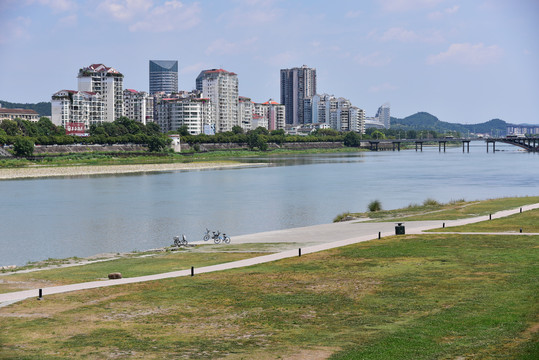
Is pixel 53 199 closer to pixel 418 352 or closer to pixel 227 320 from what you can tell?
pixel 227 320

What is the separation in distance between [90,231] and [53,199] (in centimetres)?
3033

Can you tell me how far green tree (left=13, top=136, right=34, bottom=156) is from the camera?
145750 millimetres

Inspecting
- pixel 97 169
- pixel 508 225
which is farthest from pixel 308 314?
pixel 97 169

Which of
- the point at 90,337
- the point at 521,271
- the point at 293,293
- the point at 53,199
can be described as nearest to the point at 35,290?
the point at 90,337

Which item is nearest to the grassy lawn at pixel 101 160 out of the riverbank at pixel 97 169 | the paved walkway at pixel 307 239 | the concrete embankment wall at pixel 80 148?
the concrete embankment wall at pixel 80 148

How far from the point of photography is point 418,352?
57.5 feet

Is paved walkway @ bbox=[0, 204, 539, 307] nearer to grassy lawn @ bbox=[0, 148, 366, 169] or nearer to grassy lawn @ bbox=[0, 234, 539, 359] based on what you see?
grassy lawn @ bbox=[0, 234, 539, 359]

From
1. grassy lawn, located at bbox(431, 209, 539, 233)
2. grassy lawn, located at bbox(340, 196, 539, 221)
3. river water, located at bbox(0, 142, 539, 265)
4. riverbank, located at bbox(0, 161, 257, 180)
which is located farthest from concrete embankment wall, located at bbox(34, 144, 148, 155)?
grassy lawn, located at bbox(431, 209, 539, 233)

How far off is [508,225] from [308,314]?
24264mm

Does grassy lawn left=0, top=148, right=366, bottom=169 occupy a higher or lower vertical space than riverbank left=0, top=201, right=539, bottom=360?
higher

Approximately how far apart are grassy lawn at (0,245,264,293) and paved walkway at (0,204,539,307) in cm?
140


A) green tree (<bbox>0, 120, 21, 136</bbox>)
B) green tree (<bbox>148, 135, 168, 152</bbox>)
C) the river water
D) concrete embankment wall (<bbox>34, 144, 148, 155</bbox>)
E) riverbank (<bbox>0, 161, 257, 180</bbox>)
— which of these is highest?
green tree (<bbox>0, 120, 21, 136</bbox>)

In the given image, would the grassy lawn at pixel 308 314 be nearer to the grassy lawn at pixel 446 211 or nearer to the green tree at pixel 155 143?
the grassy lawn at pixel 446 211

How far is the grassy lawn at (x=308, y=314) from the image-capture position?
59.9 ft
